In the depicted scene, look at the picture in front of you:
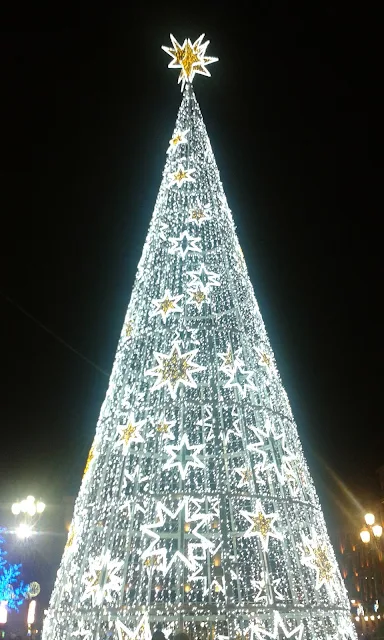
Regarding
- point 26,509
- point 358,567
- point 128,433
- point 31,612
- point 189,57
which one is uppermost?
point 189,57

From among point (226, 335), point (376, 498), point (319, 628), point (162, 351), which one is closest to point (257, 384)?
point (226, 335)

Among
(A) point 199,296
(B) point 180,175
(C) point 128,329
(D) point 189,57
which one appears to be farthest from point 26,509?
(D) point 189,57

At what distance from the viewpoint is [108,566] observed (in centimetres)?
599

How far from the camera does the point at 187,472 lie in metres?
7.32

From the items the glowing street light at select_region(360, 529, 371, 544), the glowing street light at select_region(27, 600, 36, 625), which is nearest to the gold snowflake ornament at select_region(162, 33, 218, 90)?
the glowing street light at select_region(360, 529, 371, 544)

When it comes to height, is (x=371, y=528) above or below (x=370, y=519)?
below

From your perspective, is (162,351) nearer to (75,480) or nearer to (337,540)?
(75,480)

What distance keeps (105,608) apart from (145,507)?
1245mm

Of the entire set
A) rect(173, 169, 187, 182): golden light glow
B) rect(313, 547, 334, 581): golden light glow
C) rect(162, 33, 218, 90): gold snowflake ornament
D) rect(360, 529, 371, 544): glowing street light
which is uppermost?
rect(162, 33, 218, 90): gold snowflake ornament

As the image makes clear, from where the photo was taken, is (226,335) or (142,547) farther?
(226,335)

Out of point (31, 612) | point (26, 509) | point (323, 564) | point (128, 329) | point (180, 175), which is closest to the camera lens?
point (323, 564)

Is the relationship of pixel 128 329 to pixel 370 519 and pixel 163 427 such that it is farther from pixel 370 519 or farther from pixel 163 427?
pixel 370 519

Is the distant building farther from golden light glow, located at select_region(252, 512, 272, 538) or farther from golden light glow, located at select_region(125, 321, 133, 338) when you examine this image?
golden light glow, located at select_region(252, 512, 272, 538)

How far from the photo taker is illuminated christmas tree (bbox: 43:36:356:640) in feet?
19.7
